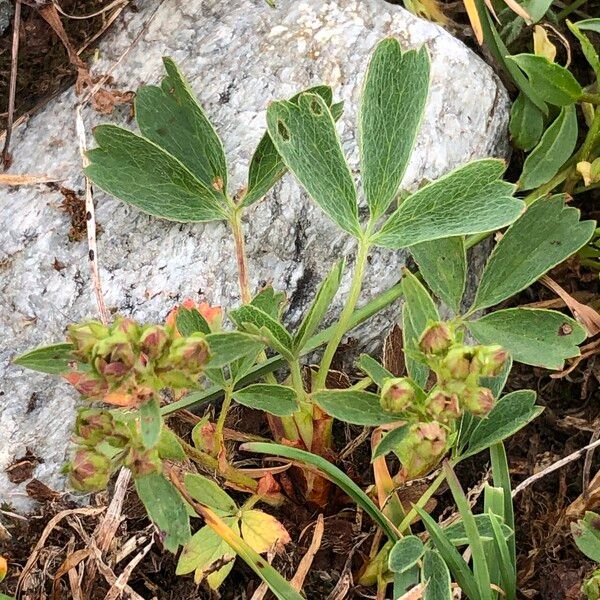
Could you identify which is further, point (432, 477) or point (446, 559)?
point (432, 477)

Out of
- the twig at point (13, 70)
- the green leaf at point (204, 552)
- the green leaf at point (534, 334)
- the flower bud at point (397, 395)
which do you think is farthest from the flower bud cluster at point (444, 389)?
the twig at point (13, 70)

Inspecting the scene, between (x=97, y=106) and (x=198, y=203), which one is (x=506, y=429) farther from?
(x=97, y=106)

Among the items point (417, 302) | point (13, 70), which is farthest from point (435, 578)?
point (13, 70)

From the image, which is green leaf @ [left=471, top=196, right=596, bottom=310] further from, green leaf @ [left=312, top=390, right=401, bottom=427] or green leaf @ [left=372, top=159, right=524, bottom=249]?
green leaf @ [left=312, top=390, right=401, bottom=427]

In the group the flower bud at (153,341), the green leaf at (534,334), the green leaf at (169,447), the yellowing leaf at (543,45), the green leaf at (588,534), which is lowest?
the green leaf at (588,534)

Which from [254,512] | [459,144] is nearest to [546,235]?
[459,144]

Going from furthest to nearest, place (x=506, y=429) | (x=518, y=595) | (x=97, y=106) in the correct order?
(x=97, y=106) < (x=518, y=595) < (x=506, y=429)

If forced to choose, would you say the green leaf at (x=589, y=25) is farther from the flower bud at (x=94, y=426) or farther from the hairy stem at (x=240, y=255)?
the flower bud at (x=94, y=426)
